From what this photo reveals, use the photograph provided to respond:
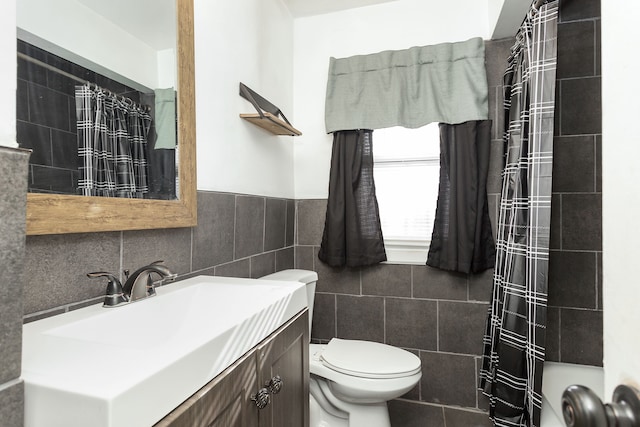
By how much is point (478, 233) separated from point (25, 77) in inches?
79.0

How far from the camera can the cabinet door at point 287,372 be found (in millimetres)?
873

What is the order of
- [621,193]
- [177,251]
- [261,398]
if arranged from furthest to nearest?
1. [177,251]
2. [261,398]
3. [621,193]

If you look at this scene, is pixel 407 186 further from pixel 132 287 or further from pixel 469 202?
pixel 132 287

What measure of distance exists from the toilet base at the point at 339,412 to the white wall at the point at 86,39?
5.07ft

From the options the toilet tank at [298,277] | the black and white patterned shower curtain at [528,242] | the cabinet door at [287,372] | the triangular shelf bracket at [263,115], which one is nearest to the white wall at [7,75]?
the cabinet door at [287,372]

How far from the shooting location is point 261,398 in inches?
32.8

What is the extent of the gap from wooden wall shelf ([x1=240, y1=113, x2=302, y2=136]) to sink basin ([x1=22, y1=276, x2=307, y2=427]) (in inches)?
35.7

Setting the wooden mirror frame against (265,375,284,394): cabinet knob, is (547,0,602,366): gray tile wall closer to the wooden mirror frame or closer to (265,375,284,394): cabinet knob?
(265,375,284,394): cabinet knob

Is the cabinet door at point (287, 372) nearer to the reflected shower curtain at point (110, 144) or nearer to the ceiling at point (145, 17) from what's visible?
the reflected shower curtain at point (110, 144)

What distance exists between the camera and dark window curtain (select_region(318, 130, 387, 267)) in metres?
2.11

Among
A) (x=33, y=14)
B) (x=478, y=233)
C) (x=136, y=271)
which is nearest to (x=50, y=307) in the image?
(x=136, y=271)

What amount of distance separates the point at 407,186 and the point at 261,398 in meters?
1.61

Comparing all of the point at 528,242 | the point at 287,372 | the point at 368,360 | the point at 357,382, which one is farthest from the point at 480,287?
the point at 287,372

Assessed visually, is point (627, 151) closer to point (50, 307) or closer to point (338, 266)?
point (50, 307)
